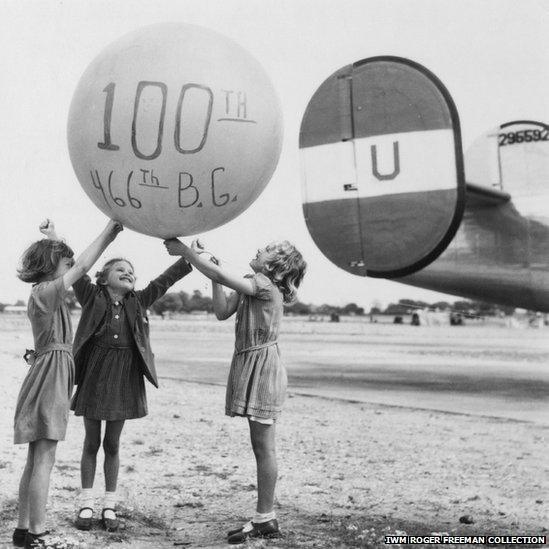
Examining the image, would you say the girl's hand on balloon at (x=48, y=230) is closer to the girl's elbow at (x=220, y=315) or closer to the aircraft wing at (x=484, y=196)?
the girl's elbow at (x=220, y=315)

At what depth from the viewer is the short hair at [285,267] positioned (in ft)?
9.25

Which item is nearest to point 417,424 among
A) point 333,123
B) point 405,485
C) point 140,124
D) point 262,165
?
point 405,485

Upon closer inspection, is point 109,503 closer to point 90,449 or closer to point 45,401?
point 90,449

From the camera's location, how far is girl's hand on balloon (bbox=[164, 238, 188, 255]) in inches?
104

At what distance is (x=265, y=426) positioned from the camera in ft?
8.84

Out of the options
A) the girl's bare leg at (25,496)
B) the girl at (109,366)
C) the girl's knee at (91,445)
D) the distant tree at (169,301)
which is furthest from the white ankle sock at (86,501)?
the distant tree at (169,301)

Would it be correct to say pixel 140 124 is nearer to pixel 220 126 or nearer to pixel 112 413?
pixel 220 126

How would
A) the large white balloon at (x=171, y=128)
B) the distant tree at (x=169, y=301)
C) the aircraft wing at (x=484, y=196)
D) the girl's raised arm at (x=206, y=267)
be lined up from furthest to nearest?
the aircraft wing at (x=484, y=196)
the distant tree at (x=169, y=301)
the girl's raised arm at (x=206, y=267)
the large white balloon at (x=171, y=128)

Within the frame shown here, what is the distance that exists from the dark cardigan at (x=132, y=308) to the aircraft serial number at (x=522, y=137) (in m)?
3.95

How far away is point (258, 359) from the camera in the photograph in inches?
109

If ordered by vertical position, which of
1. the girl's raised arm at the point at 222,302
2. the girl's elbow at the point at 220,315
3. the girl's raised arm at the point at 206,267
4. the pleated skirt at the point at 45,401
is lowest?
the pleated skirt at the point at 45,401

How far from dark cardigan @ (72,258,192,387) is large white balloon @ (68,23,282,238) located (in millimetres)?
372

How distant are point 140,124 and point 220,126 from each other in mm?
262

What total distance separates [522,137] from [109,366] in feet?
14.2
